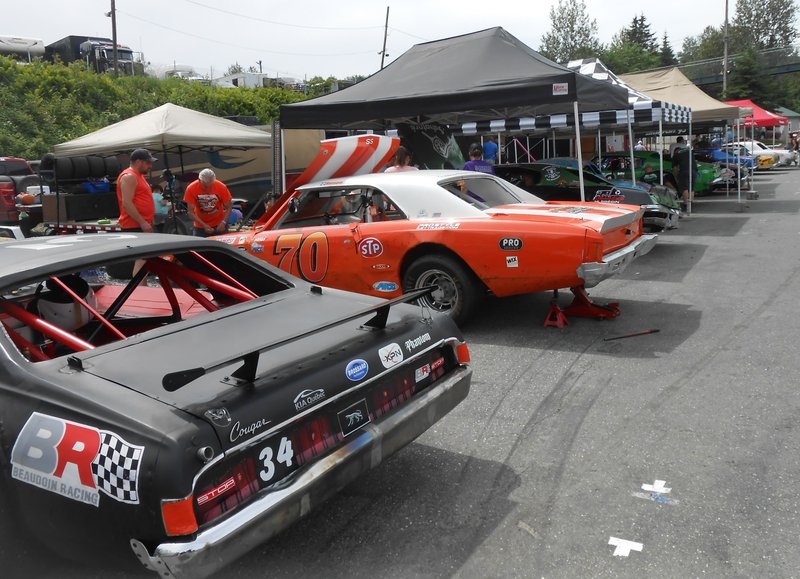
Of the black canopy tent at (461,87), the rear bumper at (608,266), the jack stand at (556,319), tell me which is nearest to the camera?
the rear bumper at (608,266)

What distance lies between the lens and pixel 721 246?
9.62 metres

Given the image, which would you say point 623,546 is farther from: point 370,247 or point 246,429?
point 370,247

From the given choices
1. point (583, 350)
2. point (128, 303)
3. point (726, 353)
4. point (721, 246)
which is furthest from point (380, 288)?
point (721, 246)

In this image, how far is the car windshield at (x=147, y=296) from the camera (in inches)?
130

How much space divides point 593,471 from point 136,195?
18.4 ft

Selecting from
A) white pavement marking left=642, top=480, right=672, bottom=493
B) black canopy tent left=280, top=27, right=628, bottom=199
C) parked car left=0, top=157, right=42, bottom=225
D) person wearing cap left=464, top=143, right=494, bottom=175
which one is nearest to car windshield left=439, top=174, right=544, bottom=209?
black canopy tent left=280, top=27, right=628, bottom=199

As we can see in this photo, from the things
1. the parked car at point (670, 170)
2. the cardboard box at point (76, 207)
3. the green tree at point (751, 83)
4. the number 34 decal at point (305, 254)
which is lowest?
the number 34 decal at point (305, 254)

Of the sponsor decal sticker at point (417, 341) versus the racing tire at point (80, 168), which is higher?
the racing tire at point (80, 168)

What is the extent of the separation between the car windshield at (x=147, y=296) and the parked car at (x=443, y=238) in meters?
2.18

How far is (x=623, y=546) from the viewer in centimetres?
264

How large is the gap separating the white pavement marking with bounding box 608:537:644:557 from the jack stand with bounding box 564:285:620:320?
342 centimetres

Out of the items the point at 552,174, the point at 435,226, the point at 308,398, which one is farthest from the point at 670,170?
the point at 308,398

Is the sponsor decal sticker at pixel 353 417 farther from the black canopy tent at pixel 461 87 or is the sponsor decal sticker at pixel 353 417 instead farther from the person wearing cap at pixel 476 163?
the person wearing cap at pixel 476 163

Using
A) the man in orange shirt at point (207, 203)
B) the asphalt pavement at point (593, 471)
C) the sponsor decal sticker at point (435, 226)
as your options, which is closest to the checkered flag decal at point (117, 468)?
the asphalt pavement at point (593, 471)
